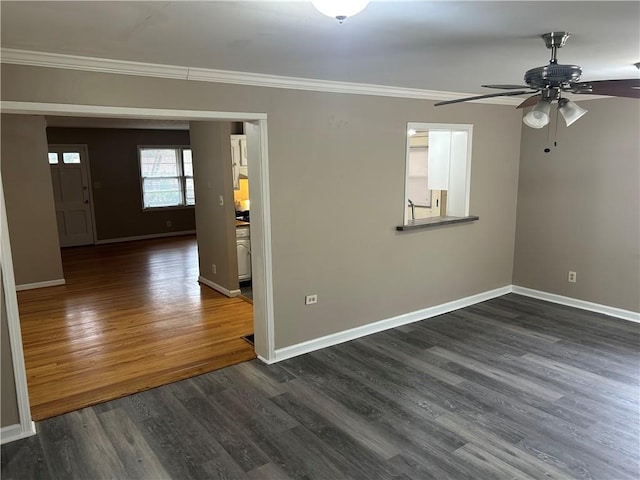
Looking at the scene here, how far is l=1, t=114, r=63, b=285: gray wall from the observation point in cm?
579

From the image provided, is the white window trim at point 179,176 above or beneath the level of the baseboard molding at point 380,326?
above

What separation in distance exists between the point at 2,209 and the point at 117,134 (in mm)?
7344

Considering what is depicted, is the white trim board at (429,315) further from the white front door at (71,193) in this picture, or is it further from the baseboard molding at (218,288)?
the white front door at (71,193)

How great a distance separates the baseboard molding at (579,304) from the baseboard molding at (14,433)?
5224 mm

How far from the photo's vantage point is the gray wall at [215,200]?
5367mm

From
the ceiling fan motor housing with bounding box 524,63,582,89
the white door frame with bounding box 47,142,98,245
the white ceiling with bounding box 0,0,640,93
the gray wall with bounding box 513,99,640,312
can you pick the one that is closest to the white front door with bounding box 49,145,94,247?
the white door frame with bounding box 47,142,98,245

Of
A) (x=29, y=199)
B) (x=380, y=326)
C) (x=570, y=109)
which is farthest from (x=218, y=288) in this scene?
(x=570, y=109)

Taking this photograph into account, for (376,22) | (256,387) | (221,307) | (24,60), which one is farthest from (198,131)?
(376,22)

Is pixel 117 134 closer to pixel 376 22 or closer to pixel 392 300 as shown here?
pixel 392 300

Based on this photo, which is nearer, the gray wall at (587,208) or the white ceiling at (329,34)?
the white ceiling at (329,34)

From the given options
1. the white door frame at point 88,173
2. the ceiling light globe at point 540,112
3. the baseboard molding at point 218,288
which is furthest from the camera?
the white door frame at point 88,173

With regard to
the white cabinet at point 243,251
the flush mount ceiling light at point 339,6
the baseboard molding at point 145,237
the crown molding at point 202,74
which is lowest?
the baseboard molding at point 145,237

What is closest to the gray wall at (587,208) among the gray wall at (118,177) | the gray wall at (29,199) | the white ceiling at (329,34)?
the white ceiling at (329,34)

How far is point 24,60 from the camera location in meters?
2.60
